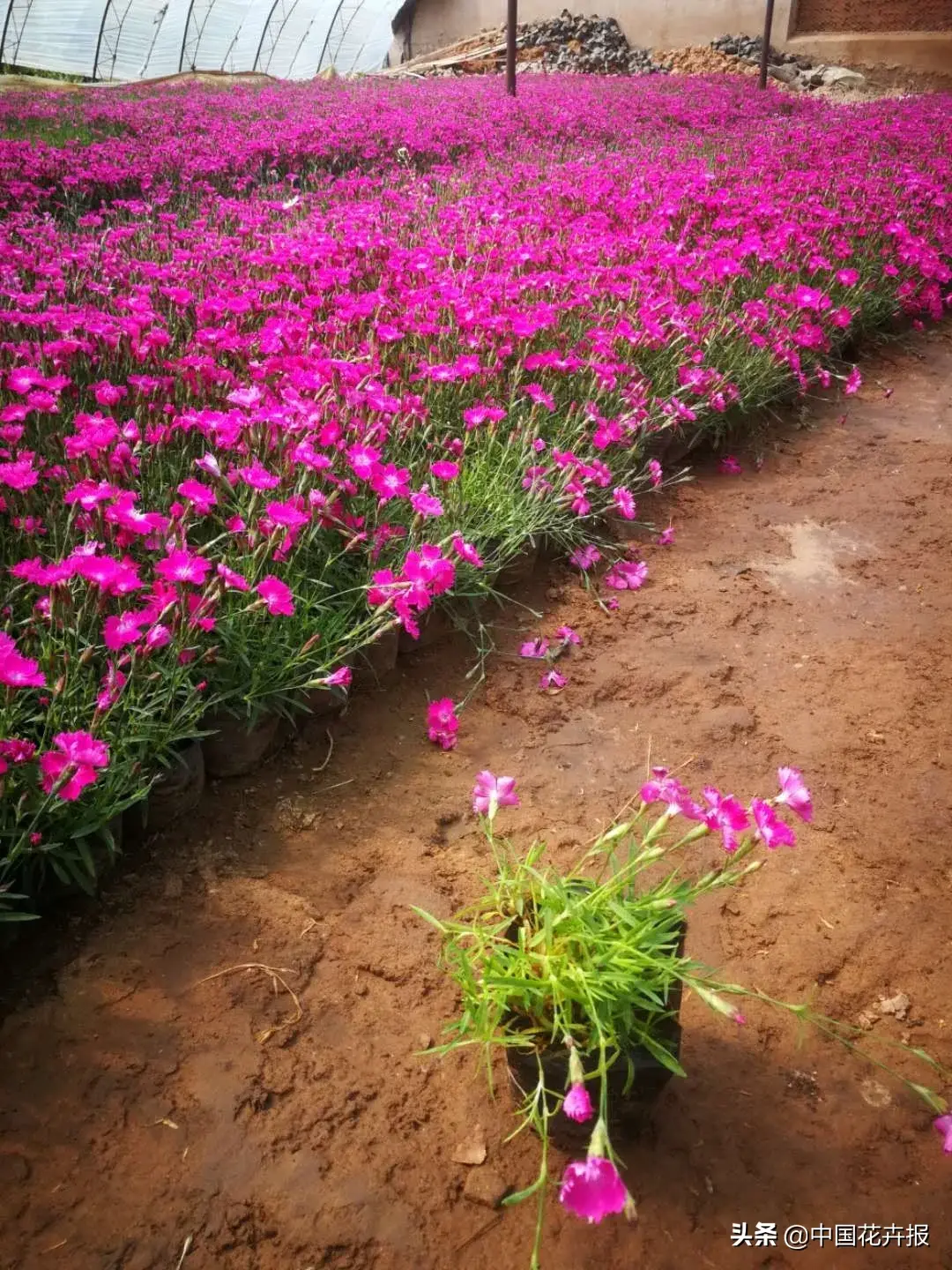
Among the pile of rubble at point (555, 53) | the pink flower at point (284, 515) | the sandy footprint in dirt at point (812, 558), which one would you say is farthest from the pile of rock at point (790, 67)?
the pink flower at point (284, 515)

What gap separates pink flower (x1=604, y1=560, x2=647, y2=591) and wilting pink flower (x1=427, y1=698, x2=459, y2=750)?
110 cm

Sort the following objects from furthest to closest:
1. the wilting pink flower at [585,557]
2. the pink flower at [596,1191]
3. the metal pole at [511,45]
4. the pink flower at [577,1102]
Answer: the metal pole at [511,45] < the wilting pink flower at [585,557] < the pink flower at [577,1102] < the pink flower at [596,1191]

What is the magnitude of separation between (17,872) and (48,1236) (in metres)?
0.74

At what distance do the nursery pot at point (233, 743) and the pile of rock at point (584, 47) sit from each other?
939 inches

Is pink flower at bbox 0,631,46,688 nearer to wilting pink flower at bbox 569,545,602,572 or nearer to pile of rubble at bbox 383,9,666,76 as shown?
wilting pink flower at bbox 569,545,602,572

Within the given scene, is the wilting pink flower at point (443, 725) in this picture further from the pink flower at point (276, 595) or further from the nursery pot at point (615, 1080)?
the nursery pot at point (615, 1080)

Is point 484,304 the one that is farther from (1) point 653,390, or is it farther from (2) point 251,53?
(2) point 251,53

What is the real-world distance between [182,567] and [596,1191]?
1.38 metres

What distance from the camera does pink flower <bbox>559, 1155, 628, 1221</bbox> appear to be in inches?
43.6

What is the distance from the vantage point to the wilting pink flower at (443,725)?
2553 mm

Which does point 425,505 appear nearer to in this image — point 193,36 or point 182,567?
point 182,567

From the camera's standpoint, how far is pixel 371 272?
4.57 m

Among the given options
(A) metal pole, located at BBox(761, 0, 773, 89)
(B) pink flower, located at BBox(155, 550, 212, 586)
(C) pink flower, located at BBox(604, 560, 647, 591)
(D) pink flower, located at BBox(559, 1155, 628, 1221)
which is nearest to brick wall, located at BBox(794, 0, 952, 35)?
(A) metal pole, located at BBox(761, 0, 773, 89)

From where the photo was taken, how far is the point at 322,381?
9.96ft
